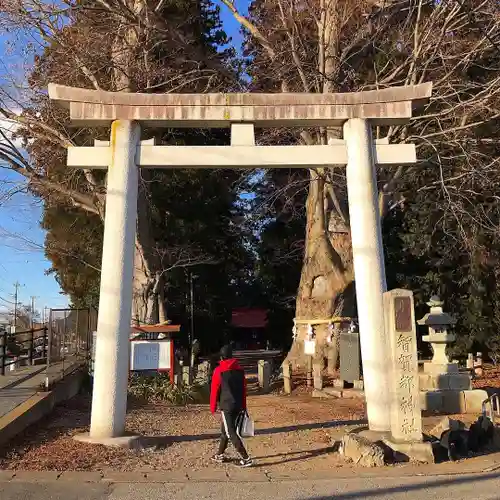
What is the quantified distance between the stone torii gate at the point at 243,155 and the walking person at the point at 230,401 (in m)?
1.71

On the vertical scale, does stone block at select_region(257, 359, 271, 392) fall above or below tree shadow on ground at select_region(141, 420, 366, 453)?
above

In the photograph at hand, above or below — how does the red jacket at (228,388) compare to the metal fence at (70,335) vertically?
below

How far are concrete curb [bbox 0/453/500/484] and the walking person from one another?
1.13ft

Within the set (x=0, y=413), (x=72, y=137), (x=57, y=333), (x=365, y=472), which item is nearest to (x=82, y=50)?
(x=72, y=137)

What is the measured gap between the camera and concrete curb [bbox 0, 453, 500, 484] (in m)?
6.61

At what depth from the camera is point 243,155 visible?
9.06m

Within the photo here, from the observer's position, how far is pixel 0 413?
29.1ft

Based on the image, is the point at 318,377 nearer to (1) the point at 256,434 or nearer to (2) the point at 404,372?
(1) the point at 256,434

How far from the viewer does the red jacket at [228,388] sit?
745 cm

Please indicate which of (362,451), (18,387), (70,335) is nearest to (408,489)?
(362,451)

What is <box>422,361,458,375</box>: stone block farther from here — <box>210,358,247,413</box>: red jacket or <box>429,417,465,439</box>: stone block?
<box>210,358,247,413</box>: red jacket

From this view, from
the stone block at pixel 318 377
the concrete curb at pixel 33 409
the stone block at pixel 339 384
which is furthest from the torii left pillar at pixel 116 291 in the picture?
the stone block at pixel 339 384

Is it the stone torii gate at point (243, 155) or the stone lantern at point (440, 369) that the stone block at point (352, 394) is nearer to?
the stone lantern at point (440, 369)

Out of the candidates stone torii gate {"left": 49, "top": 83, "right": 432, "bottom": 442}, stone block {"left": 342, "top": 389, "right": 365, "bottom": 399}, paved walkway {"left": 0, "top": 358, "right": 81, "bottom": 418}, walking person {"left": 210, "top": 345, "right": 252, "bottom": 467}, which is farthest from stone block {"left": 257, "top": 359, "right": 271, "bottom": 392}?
walking person {"left": 210, "top": 345, "right": 252, "bottom": 467}
